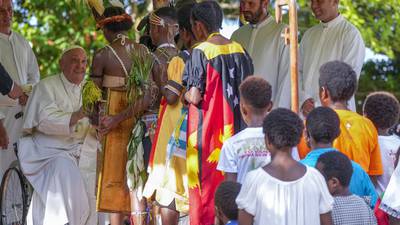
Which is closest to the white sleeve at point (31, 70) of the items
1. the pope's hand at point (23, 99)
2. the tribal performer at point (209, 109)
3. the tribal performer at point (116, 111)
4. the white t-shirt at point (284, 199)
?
the pope's hand at point (23, 99)

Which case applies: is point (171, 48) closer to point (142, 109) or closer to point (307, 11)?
point (142, 109)

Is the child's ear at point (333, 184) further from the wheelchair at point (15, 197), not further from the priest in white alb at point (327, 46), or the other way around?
the wheelchair at point (15, 197)

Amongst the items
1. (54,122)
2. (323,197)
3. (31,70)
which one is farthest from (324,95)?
(31,70)

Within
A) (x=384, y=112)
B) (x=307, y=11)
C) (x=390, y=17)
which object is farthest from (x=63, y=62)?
(x=390, y=17)

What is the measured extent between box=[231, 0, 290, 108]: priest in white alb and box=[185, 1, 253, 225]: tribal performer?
1.09 metres

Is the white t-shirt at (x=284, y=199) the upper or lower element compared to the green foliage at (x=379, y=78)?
upper

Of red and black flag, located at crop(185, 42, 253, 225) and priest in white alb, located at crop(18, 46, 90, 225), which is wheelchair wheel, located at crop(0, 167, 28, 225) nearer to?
priest in white alb, located at crop(18, 46, 90, 225)

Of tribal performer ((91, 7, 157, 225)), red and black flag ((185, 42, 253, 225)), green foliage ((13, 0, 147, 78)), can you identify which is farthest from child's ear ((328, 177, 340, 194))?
green foliage ((13, 0, 147, 78))

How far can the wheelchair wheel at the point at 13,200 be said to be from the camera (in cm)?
1027

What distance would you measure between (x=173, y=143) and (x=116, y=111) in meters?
0.99

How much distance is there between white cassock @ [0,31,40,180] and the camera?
420 inches

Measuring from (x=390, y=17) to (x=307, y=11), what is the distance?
1685mm

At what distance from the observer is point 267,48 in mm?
9078

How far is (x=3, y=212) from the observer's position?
1029cm
